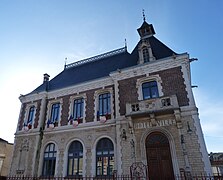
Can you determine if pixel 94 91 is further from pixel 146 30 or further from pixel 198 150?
pixel 198 150

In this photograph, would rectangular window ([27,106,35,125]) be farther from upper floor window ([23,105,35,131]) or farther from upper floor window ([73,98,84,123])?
upper floor window ([73,98,84,123])

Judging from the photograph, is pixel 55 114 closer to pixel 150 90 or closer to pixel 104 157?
pixel 104 157

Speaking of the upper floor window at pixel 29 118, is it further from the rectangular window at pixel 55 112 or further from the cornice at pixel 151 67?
the cornice at pixel 151 67

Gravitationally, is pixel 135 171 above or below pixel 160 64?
below

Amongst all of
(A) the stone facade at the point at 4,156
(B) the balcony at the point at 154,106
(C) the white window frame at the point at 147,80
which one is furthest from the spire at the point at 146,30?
(A) the stone facade at the point at 4,156

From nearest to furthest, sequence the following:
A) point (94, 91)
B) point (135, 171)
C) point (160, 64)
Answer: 1. point (135, 171)
2. point (160, 64)
3. point (94, 91)

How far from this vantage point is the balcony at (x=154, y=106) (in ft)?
31.2

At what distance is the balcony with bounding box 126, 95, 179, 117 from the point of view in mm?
9508

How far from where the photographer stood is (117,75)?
41.0ft

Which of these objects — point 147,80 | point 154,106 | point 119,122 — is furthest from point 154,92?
point 119,122

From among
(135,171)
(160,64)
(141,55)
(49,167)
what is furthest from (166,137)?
(49,167)

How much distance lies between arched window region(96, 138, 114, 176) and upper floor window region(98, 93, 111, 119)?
1.94 m

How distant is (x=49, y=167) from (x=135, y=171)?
690 cm

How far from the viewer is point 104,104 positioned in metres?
Result: 12.9
